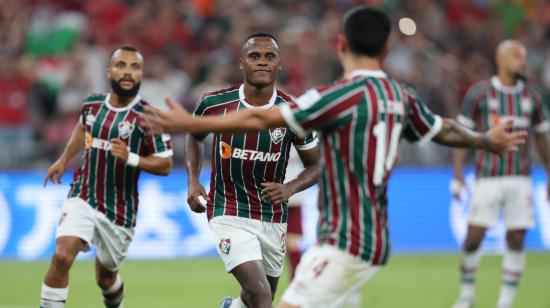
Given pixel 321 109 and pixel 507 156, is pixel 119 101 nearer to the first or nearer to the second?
pixel 321 109

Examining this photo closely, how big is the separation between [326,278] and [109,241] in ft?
11.6

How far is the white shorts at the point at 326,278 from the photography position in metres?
5.68

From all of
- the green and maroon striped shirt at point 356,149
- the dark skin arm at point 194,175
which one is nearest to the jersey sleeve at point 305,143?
the dark skin arm at point 194,175

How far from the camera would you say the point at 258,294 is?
7.24 metres

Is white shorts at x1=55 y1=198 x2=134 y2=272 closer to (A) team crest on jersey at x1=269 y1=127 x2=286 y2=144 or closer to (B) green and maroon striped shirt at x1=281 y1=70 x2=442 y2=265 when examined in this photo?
(A) team crest on jersey at x1=269 y1=127 x2=286 y2=144

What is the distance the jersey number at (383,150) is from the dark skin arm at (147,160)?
2.85 metres

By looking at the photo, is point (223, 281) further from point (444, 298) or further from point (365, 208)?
point (365, 208)

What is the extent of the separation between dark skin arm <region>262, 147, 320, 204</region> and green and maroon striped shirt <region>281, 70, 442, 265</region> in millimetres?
1719

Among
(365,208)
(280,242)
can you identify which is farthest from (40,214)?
(365,208)

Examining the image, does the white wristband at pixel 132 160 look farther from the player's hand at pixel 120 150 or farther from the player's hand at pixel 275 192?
the player's hand at pixel 275 192

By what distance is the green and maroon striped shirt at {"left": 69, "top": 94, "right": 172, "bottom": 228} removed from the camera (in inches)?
340

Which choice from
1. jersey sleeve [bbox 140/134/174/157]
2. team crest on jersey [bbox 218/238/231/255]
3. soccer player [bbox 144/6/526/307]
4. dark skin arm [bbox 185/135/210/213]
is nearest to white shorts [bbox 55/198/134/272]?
jersey sleeve [bbox 140/134/174/157]

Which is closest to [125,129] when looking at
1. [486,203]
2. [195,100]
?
[486,203]

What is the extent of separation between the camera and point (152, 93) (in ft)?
55.1
